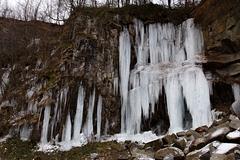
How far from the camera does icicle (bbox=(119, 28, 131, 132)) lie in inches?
670

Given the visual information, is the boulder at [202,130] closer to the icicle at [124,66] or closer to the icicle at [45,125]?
the icicle at [124,66]

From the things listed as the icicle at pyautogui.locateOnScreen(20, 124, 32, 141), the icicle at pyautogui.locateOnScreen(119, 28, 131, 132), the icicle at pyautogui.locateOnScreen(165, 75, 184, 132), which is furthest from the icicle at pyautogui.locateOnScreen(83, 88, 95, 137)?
the icicle at pyautogui.locateOnScreen(165, 75, 184, 132)

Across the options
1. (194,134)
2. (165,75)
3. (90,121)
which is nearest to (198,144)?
(194,134)

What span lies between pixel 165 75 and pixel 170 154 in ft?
17.9

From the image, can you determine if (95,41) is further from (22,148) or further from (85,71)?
(22,148)

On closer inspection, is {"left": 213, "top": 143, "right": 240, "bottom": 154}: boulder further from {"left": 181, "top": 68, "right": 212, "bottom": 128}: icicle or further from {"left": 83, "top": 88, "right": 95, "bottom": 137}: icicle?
{"left": 83, "top": 88, "right": 95, "bottom": 137}: icicle

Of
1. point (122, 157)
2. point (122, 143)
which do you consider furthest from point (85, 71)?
point (122, 157)

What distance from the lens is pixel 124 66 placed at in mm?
17828

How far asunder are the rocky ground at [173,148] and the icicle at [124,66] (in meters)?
1.91

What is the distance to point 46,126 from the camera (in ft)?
57.7

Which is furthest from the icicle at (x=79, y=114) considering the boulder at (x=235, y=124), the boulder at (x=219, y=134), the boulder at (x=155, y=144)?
the boulder at (x=235, y=124)

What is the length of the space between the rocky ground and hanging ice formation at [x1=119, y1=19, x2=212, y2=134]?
1345mm

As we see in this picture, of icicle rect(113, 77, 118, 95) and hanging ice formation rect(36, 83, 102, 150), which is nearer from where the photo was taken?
hanging ice formation rect(36, 83, 102, 150)

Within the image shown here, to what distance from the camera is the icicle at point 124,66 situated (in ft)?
55.8
